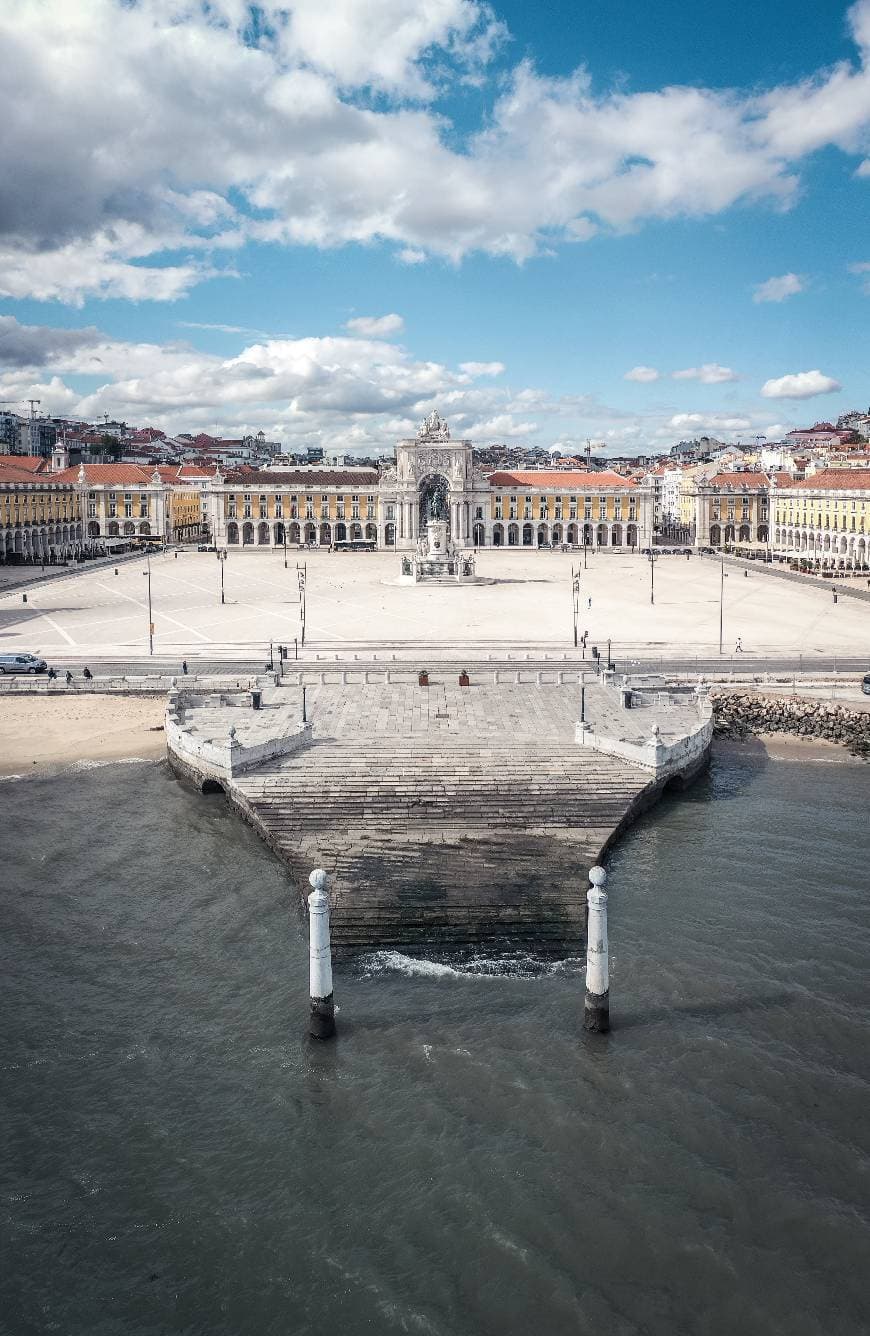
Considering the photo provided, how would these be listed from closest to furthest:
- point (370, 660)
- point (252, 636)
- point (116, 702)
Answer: point (116, 702)
point (370, 660)
point (252, 636)

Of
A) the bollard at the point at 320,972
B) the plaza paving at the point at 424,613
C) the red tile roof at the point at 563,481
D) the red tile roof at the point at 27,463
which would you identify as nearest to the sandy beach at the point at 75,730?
the plaza paving at the point at 424,613

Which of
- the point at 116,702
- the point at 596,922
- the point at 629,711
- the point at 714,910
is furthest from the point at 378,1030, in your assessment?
the point at 116,702

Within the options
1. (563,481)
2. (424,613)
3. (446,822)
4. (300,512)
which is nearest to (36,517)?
(300,512)

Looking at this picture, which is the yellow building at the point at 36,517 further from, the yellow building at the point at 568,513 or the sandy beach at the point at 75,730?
the sandy beach at the point at 75,730

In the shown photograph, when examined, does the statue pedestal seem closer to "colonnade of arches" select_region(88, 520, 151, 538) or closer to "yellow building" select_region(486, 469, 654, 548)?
"yellow building" select_region(486, 469, 654, 548)

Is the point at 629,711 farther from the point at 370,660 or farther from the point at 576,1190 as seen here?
the point at 576,1190

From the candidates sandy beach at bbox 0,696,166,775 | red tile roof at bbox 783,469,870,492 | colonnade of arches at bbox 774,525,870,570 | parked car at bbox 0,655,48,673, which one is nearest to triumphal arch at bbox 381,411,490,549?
colonnade of arches at bbox 774,525,870,570

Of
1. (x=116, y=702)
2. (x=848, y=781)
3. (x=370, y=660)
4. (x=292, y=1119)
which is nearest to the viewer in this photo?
(x=292, y=1119)

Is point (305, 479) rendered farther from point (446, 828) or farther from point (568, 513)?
point (446, 828)
